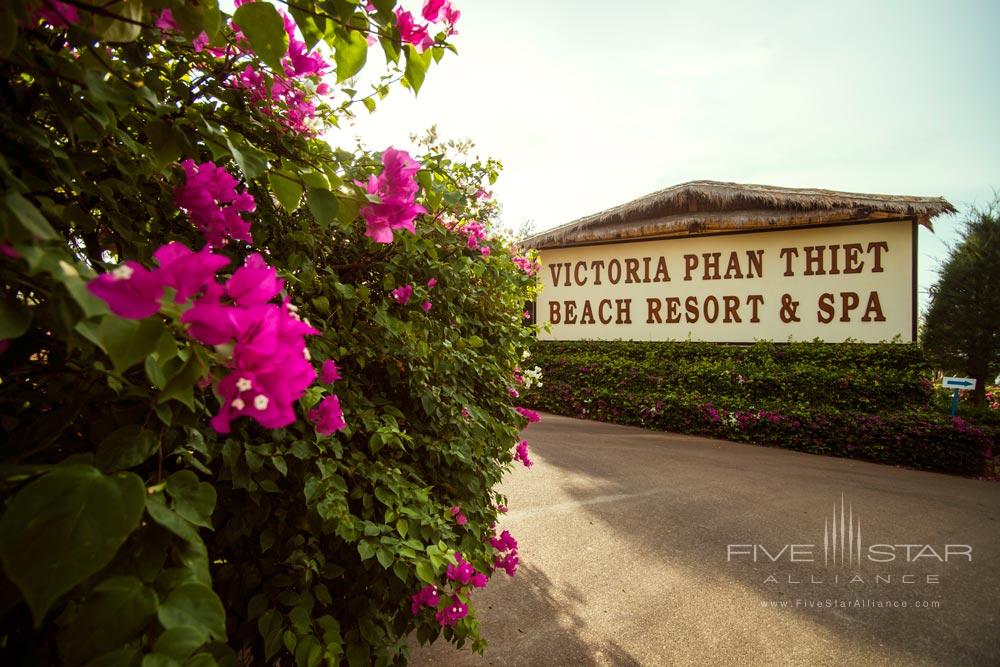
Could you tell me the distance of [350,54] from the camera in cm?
104

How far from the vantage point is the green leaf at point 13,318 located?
21.1 inches

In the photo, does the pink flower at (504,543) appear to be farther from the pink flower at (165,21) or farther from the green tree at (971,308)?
the green tree at (971,308)

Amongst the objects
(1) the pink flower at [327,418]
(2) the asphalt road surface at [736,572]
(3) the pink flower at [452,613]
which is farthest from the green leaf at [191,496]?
(2) the asphalt road surface at [736,572]

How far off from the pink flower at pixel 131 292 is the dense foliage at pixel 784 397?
9293mm

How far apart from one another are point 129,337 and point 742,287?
1133 centimetres

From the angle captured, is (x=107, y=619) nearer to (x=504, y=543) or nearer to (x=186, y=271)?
(x=186, y=271)

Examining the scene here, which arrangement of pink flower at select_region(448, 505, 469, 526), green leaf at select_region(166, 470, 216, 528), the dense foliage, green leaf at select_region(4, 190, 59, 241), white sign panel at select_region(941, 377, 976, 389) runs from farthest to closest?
white sign panel at select_region(941, 377, 976, 389), the dense foliage, pink flower at select_region(448, 505, 469, 526), green leaf at select_region(166, 470, 216, 528), green leaf at select_region(4, 190, 59, 241)

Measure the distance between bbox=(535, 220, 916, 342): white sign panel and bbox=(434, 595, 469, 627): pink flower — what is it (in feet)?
21.9

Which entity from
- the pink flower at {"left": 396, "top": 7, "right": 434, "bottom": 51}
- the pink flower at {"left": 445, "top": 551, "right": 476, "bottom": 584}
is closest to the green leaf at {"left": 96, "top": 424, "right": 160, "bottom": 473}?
the pink flower at {"left": 396, "top": 7, "right": 434, "bottom": 51}

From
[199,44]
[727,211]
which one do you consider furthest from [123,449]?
[727,211]

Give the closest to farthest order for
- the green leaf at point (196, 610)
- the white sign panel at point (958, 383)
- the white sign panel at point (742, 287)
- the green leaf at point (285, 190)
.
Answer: the green leaf at point (196, 610)
the green leaf at point (285, 190)
the white sign panel at point (958, 383)
the white sign panel at point (742, 287)

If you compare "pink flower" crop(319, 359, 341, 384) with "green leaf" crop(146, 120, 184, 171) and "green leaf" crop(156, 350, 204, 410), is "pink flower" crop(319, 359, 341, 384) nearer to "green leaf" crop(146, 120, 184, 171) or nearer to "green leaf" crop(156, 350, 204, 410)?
"green leaf" crop(146, 120, 184, 171)

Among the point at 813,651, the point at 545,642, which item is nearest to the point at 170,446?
the point at 545,642

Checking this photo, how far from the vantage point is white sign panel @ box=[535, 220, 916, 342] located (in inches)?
371
